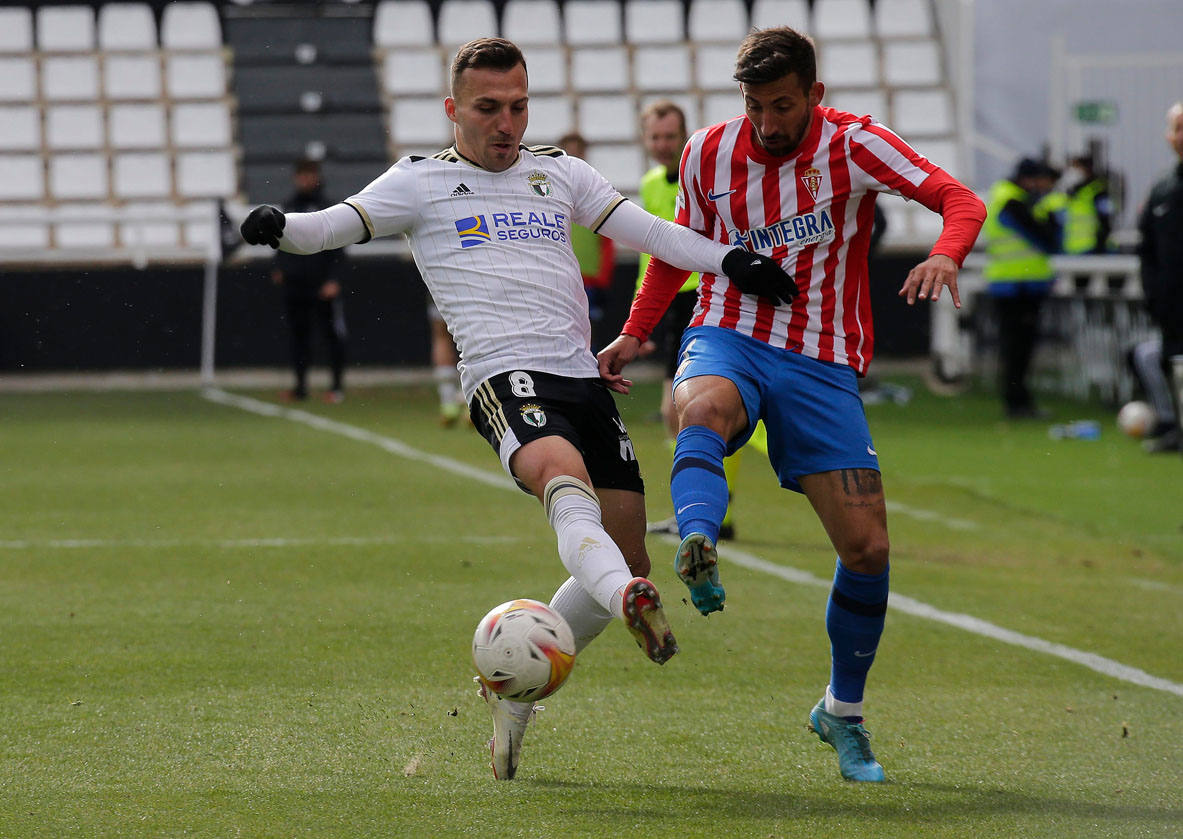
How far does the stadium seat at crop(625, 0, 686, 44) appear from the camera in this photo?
21594 millimetres

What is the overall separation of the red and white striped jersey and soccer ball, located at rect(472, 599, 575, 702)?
1024mm

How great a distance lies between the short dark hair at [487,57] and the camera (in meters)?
4.09

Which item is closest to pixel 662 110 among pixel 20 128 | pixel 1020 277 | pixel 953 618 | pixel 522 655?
pixel 953 618

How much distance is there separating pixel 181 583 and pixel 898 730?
324 centimetres

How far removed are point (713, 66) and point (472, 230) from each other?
689 inches

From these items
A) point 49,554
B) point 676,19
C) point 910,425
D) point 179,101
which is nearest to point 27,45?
point 179,101

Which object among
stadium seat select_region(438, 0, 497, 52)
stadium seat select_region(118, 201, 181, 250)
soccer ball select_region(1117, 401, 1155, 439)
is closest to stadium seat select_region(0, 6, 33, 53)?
stadium seat select_region(118, 201, 181, 250)

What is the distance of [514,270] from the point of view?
4.20 m

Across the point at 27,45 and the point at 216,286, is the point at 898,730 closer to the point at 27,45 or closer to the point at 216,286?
the point at 216,286

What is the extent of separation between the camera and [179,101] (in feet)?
66.9

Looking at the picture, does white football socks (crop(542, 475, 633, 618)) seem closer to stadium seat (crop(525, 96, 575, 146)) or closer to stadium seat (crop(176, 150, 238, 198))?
stadium seat (crop(176, 150, 238, 198))

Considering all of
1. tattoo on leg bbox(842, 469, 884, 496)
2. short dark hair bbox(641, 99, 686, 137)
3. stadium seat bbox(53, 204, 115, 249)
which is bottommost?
tattoo on leg bbox(842, 469, 884, 496)

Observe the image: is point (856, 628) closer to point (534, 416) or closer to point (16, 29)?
point (534, 416)

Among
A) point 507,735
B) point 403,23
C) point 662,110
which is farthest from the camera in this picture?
point 403,23
